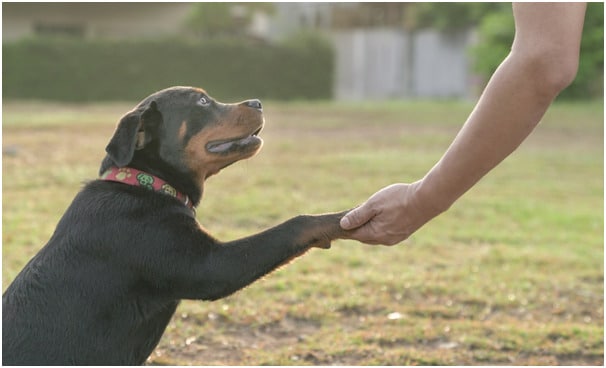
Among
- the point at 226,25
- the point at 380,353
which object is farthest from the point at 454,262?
the point at 226,25

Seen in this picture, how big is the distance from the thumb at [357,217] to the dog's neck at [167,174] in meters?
0.66

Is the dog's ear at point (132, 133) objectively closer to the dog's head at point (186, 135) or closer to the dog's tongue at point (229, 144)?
the dog's head at point (186, 135)

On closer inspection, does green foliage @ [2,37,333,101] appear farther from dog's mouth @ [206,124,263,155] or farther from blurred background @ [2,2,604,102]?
dog's mouth @ [206,124,263,155]

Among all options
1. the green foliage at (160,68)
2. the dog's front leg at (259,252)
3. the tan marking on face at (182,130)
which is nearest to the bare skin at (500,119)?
the dog's front leg at (259,252)

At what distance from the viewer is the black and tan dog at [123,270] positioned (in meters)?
3.51

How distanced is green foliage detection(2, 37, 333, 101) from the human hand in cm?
2059

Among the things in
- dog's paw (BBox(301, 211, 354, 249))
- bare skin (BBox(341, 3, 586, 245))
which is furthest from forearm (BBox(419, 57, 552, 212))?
dog's paw (BBox(301, 211, 354, 249))

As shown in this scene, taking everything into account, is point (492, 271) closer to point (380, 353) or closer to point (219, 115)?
point (380, 353)

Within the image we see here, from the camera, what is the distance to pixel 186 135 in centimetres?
402

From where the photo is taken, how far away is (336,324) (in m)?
5.43

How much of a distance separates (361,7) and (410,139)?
18.1 meters

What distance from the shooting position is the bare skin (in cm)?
278

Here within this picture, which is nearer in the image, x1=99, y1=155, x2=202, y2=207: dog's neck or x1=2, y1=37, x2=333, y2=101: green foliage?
x1=99, y1=155, x2=202, y2=207: dog's neck

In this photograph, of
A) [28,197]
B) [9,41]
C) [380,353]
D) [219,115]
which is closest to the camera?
[219,115]
